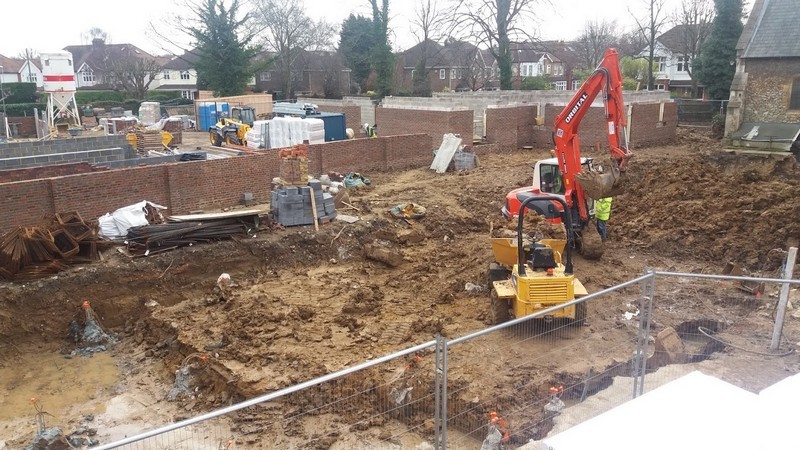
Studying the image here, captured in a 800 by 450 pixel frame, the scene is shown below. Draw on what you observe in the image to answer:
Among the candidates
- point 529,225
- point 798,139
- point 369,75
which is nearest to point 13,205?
point 529,225

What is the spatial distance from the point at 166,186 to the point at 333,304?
730 cm

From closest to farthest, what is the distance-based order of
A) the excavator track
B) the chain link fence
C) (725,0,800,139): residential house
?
the chain link fence → the excavator track → (725,0,800,139): residential house

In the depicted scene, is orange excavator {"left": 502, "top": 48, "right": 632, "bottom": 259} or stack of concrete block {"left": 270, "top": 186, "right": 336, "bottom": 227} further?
stack of concrete block {"left": 270, "top": 186, "right": 336, "bottom": 227}

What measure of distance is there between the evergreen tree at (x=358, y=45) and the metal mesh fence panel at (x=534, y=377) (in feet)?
146

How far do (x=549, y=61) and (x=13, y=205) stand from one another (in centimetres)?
6950

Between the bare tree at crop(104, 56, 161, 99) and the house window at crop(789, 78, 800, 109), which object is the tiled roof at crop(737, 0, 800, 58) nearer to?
the house window at crop(789, 78, 800, 109)

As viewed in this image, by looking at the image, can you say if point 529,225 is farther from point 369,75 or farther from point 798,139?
point 369,75

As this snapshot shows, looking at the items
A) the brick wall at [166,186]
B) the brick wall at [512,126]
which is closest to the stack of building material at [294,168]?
the brick wall at [166,186]

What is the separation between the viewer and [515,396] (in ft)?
27.8

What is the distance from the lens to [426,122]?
28531 millimetres

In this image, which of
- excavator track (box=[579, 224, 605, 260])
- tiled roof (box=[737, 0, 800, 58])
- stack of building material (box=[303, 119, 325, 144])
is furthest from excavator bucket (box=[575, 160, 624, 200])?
tiled roof (box=[737, 0, 800, 58])

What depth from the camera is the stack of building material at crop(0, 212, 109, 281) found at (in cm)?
1304

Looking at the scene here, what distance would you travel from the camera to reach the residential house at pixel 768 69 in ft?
89.6

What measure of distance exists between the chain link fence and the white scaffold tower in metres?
30.0
